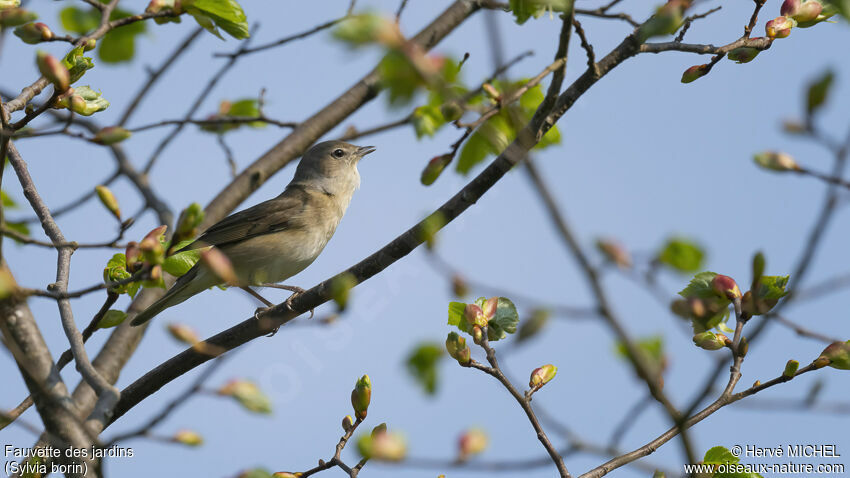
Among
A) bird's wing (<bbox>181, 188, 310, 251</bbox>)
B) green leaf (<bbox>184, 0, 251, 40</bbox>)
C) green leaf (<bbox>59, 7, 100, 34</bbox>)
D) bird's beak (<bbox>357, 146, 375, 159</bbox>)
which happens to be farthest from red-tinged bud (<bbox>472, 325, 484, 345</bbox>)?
bird's beak (<bbox>357, 146, 375, 159</bbox>)

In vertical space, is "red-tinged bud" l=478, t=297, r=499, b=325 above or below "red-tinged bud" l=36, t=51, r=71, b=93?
below

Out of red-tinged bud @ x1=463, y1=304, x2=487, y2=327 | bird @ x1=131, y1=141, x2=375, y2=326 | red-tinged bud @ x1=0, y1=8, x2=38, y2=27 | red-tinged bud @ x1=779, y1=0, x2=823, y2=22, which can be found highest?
bird @ x1=131, y1=141, x2=375, y2=326

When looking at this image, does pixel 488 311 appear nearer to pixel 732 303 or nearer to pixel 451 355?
pixel 451 355

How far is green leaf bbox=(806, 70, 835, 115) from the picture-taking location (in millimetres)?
2174

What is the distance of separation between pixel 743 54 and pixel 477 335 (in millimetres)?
2054

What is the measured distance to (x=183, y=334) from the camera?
114 inches

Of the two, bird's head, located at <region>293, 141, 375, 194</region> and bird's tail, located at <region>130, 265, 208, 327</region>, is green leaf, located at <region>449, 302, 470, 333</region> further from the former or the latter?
bird's head, located at <region>293, 141, 375, 194</region>

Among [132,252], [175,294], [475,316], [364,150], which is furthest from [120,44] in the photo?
[475,316]

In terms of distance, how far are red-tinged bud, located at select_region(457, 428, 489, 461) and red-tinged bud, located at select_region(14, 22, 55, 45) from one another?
3.16m

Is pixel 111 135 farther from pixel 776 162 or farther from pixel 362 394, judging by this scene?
pixel 776 162

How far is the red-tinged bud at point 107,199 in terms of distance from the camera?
Answer: 3421mm

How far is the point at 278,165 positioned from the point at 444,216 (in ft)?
13.5

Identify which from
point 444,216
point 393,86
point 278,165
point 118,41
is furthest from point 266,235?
point 393,86

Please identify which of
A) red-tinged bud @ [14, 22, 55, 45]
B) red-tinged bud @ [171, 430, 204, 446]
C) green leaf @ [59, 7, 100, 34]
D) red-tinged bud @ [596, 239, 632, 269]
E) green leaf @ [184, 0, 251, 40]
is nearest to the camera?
red-tinged bud @ [596, 239, 632, 269]
